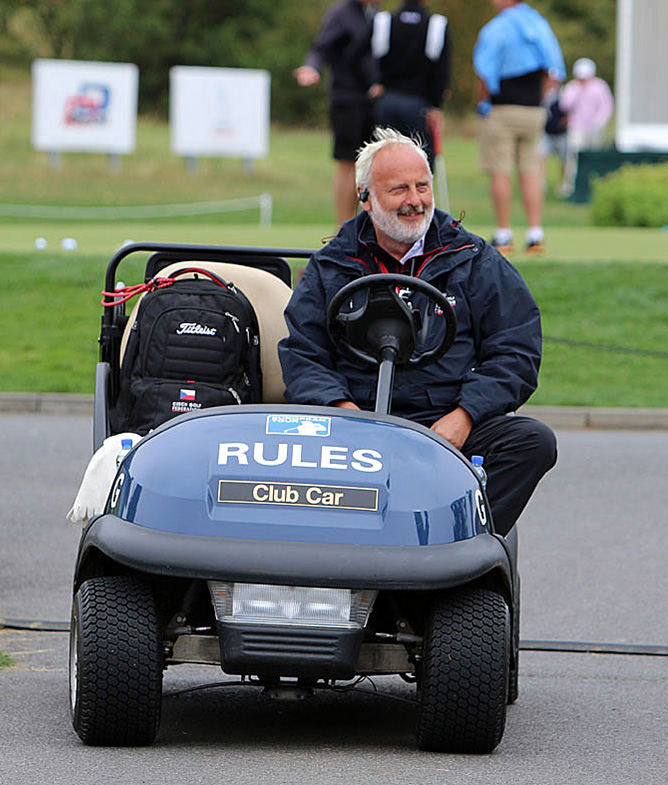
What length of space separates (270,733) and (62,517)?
149 inches

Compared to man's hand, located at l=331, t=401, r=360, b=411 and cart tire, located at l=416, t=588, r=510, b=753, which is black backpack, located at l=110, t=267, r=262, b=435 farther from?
cart tire, located at l=416, t=588, r=510, b=753

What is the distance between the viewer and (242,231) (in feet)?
60.6

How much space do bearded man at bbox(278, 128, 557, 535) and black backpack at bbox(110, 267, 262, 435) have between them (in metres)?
0.22

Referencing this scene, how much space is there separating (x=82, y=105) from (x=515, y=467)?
2700cm

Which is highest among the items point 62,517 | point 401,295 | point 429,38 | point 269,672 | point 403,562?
point 429,38

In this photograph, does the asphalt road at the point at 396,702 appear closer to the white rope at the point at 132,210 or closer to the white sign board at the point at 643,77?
the white rope at the point at 132,210

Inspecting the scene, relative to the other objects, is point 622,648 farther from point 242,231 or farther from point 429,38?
point 242,231

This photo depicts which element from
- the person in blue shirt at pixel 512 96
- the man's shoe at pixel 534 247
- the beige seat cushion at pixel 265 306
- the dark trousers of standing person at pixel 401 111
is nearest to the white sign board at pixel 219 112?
the man's shoe at pixel 534 247

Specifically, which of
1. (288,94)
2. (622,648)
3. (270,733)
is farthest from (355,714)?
(288,94)

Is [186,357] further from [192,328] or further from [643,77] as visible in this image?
[643,77]

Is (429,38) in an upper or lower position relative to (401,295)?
upper

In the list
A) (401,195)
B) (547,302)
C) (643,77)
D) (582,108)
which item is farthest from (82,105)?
(401,195)

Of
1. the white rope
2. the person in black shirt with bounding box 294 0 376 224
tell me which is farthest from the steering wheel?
the white rope

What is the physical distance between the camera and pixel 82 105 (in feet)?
102
